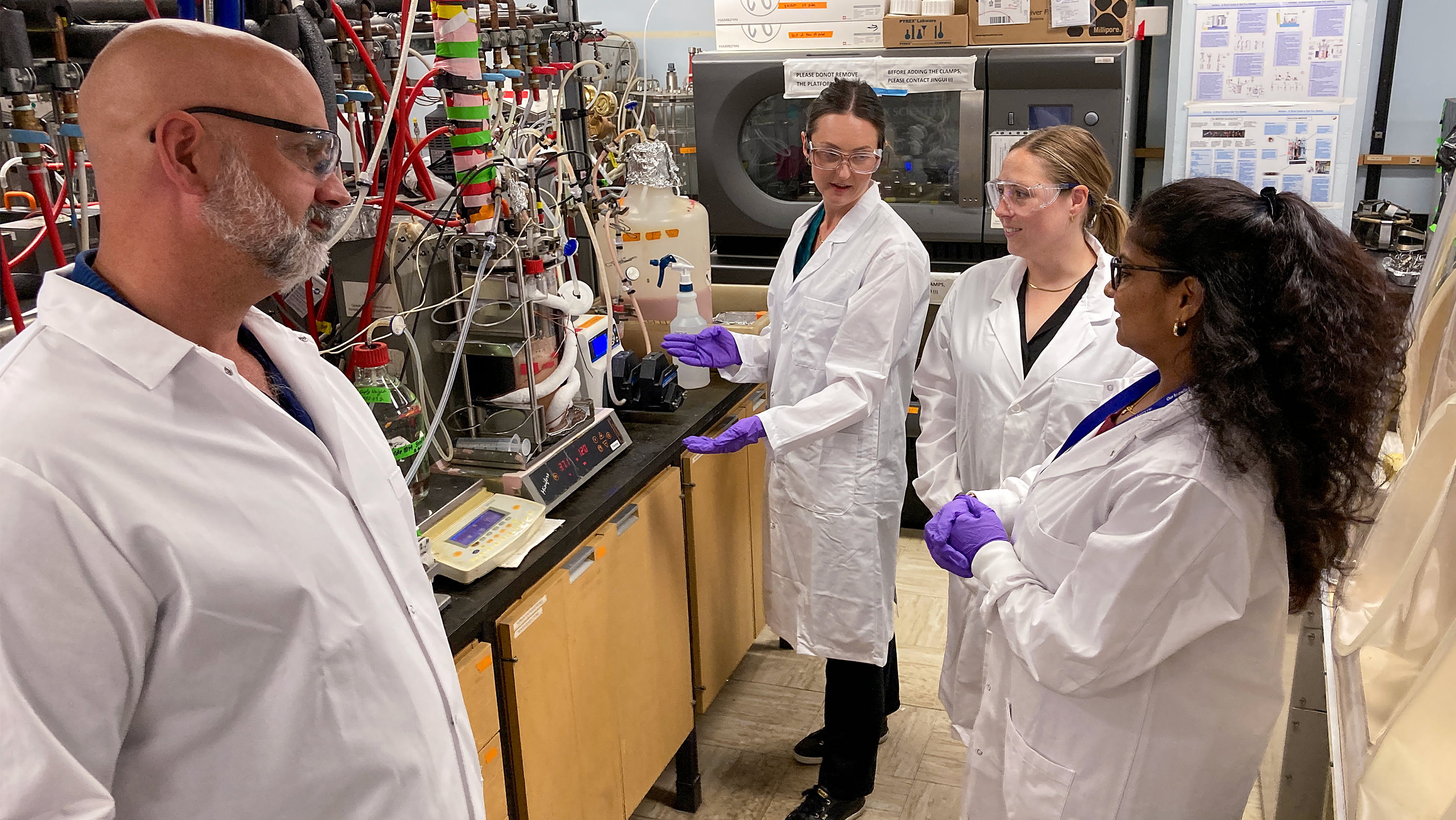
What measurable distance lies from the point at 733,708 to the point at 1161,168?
2351 millimetres

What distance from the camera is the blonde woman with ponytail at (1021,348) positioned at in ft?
6.11

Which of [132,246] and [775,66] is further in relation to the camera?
[775,66]

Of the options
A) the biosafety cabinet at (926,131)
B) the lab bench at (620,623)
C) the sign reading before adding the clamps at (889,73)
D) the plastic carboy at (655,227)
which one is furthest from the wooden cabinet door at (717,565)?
the sign reading before adding the clamps at (889,73)

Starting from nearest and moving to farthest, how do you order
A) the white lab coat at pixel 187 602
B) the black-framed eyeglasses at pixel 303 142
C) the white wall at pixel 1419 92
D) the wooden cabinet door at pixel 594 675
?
1. the white lab coat at pixel 187 602
2. the black-framed eyeglasses at pixel 303 142
3. the wooden cabinet door at pixel 594 675
4. the white wall at pixel 1419 92

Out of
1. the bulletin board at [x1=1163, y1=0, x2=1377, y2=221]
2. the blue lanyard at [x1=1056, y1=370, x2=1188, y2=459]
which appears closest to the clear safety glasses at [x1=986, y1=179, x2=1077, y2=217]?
the blue lanyard at [x1=1056, y1=370, x2=1188, y2=459]

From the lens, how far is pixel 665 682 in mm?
2244

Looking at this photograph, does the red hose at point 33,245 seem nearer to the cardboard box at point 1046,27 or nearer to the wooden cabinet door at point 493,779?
the wooden cabinet door at point 493,779

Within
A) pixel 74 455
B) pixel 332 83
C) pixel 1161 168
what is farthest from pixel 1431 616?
pixel 1161 168

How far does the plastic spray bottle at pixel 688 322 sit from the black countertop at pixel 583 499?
0.09ft

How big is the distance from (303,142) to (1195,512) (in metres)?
1.02

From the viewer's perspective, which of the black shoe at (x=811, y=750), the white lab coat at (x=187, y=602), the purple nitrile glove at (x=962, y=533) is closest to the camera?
the white lab coat at (x=187, y=602)

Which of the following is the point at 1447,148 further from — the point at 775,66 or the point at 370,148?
the point at 370,148

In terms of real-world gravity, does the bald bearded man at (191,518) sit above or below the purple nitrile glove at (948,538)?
above

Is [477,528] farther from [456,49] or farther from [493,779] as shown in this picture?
[456,49]
